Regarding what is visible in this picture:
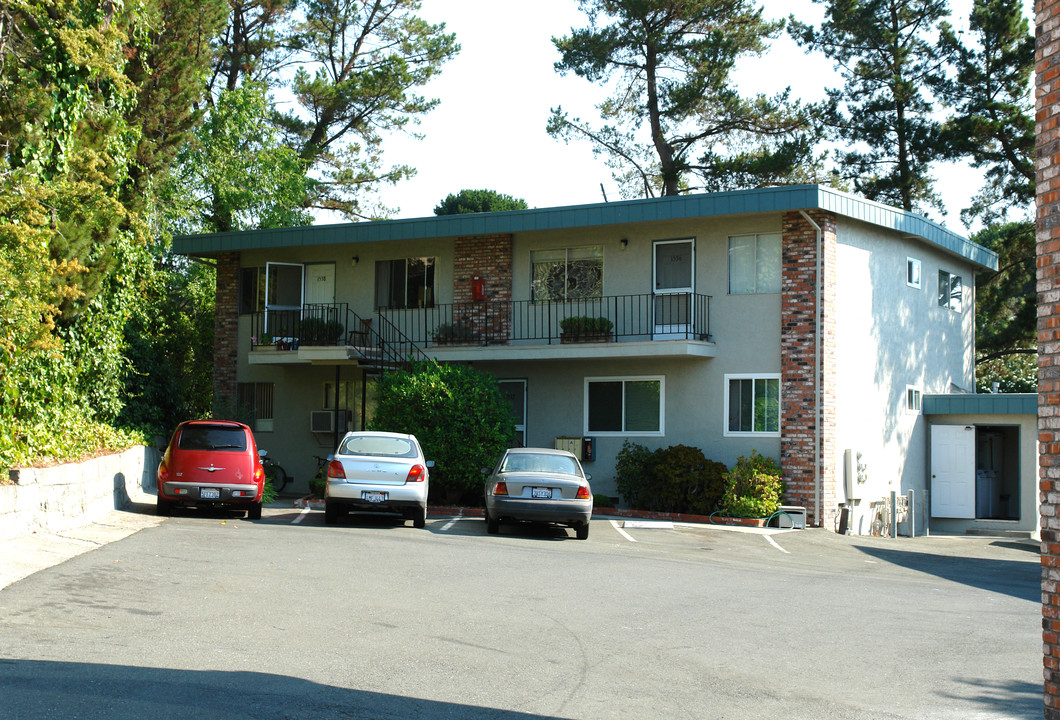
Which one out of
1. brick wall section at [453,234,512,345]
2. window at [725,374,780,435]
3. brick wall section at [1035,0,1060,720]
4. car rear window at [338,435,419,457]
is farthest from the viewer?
brick wall section at [453,234,512,345]

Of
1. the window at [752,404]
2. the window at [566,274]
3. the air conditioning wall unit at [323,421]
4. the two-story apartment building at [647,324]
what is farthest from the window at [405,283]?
the window at [752,404]

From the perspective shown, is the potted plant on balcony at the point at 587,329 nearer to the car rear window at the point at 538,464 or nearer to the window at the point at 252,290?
the car rear window at the point at 538,464

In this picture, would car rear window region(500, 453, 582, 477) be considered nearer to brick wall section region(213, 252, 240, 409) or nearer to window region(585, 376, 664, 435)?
window region(585, 376, 664, 435)

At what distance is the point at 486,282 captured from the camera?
81.0 ft

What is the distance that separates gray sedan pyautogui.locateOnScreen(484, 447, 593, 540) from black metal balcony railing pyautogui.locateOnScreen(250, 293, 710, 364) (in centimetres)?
641

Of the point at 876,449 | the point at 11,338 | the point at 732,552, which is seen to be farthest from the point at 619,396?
the point at 11,338

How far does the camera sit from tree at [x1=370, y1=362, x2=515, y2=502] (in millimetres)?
20875

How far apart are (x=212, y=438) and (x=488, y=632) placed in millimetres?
10050

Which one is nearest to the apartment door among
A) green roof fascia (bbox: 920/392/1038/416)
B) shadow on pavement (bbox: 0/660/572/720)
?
green roof fascia (bbox: 920/392/1038/416)

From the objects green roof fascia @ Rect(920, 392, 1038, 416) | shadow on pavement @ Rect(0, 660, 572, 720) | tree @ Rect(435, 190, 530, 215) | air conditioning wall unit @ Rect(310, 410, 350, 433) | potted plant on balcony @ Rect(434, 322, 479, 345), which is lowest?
shadow on pavement @ Rect(0, 660, 572, 720)

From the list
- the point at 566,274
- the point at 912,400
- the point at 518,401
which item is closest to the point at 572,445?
the point at 518,401

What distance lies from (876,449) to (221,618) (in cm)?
1674

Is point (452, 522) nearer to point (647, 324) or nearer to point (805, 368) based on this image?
point (647, 324)

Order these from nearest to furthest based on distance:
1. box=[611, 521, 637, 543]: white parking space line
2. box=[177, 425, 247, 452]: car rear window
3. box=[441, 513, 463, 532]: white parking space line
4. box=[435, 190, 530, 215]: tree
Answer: box=[611, 521, 637, 543]: white parking space line, box=[177, 425, 247, 452]: car rear window, box=[441, 513, 463, 532]: white parking space line, box=[435, 190, 530, 215]: tree
